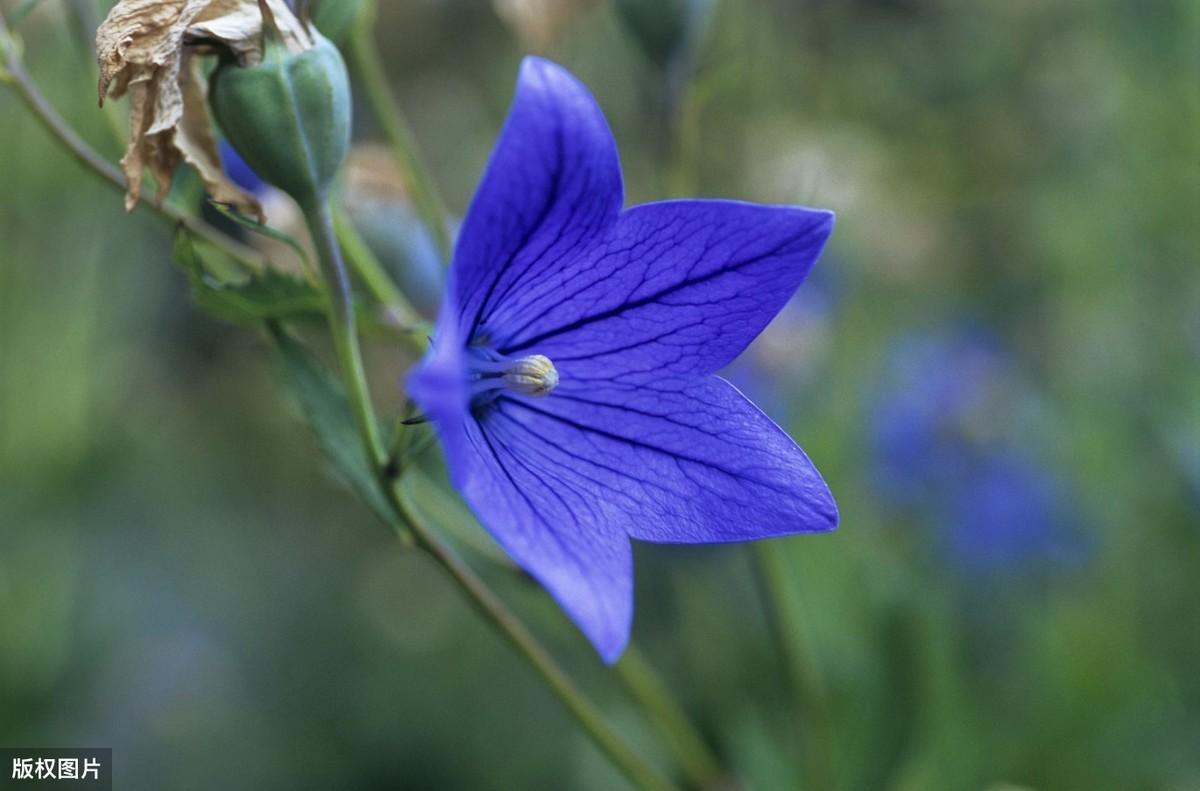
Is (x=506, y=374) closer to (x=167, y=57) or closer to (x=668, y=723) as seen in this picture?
(x=167, y=57)

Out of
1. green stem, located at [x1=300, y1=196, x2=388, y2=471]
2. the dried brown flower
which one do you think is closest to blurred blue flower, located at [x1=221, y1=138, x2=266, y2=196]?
the dried brown flower

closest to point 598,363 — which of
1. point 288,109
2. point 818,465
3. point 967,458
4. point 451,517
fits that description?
point 288,109

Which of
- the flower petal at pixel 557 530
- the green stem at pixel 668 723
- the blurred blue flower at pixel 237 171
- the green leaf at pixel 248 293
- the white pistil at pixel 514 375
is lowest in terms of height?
the green stem at pixel 668 723

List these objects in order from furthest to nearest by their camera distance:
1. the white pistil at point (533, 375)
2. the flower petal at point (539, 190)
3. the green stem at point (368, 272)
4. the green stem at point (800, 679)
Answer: the green stem at point (800, 679)
the green stem at point (368, 272)
the white pistil at point (533, 375)
the flower petal at point (539, 190)

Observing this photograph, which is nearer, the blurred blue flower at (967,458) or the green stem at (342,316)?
the green stem at (342,316)

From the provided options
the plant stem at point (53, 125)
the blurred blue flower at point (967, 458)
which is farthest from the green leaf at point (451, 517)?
the blurred blue flower at point (967, 458)

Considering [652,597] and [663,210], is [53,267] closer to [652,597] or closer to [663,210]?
[652,597]

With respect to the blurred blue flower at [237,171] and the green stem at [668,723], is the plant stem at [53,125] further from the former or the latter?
the green stem at [668,723]

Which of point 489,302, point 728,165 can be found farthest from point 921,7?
point 489,302
